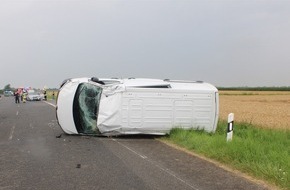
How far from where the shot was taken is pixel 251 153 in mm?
9617

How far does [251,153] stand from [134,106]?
548 centimetres

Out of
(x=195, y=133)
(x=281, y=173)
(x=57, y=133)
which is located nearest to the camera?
(x=281, y=173)

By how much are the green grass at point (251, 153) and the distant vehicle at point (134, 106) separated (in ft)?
3.30

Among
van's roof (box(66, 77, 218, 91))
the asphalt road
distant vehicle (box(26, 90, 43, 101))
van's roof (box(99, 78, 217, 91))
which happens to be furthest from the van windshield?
distant vehicle (box(26, 90, 43, 101))

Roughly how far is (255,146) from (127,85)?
556 centimetres

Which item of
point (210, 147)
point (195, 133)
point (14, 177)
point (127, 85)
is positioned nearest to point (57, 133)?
point (127, 85)

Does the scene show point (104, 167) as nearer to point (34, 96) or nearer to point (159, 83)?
point (159, 83)

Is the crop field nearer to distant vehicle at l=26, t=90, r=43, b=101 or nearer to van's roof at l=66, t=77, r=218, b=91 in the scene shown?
van's roof at l=66, t=77, r=218, b=91

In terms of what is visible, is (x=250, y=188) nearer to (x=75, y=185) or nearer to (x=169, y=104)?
(x=75, y=185)

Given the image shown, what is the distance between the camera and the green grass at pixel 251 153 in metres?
7.99

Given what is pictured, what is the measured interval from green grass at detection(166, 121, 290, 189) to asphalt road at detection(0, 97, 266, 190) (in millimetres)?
477

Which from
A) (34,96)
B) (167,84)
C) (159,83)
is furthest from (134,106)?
(34,96)

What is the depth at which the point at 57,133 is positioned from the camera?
16.0m

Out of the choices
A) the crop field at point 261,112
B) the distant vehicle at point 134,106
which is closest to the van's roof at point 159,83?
the distant vehicle at point 134,106
